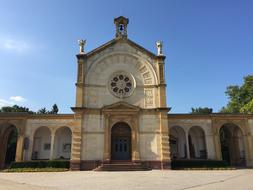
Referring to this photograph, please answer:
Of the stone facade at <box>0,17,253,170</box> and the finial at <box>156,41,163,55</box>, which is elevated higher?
the finial at <box>156,41,163,55</box>

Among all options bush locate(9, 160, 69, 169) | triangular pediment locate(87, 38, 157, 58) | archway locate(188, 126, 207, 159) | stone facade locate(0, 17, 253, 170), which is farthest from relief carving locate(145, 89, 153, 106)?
bush locate(9, 160, 69, 169)

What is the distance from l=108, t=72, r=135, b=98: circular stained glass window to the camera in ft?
83.3

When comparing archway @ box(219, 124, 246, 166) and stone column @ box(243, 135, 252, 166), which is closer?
stone column @ box(243, 135, 252, 166)

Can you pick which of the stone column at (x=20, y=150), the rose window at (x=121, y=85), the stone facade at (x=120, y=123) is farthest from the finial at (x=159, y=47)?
the stone column at (x=20, y=150)

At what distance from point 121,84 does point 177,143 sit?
37.1 ft

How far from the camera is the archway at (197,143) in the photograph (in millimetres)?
28175

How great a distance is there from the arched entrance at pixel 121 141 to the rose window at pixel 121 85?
3472 millimetres

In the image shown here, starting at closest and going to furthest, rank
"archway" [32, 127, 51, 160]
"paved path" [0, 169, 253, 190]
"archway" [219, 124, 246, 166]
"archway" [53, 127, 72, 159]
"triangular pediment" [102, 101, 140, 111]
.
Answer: "paved path" [0, 169, 253, 190] → "triangular pediment" [102, 101, 140, 111] → "archway" [32, 127, 51, 160] → "archway" [53, 127, 72, 159] → "archway" [219, 124, 246, 166]

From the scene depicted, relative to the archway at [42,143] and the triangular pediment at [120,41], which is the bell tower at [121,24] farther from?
the archway at [42,143]

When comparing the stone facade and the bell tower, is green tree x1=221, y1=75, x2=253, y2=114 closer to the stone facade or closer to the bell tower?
the stone facade

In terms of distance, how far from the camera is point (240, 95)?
42.3 m

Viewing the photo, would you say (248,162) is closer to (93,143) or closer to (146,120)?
(146,120)

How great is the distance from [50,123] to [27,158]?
4670 mm

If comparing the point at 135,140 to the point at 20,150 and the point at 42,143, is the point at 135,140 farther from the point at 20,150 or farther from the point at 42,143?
the point at 20,150
